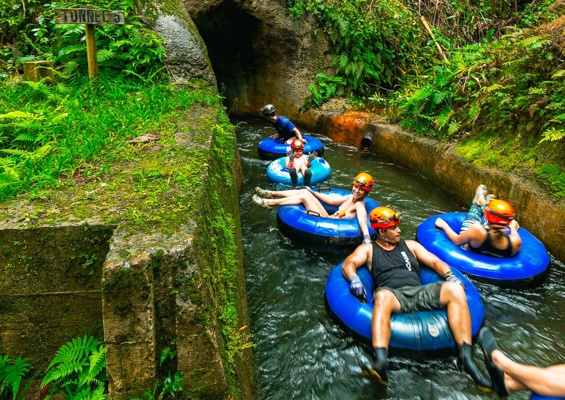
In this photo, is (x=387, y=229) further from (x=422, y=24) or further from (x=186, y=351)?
(x=422, y=24)

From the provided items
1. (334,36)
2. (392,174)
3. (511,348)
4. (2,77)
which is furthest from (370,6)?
→ (511,348)

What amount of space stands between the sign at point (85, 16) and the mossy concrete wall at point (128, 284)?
10.5ft

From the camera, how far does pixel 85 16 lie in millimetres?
5742

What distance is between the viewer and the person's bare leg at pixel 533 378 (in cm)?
279

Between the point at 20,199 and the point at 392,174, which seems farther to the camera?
the point at 392,174

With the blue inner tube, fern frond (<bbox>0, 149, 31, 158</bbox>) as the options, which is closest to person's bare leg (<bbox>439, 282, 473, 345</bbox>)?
the blue inner tube

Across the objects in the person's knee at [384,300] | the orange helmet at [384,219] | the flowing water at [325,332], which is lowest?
the flowing water at [325,332]

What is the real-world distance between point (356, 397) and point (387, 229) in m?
1.83

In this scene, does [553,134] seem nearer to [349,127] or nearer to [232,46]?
[349,127]

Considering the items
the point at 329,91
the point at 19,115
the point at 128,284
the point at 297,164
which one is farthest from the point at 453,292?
the point at 329,91

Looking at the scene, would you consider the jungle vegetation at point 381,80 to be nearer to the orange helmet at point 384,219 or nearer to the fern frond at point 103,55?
the fern frond at point 103,55

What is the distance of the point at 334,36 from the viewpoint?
12.6 m

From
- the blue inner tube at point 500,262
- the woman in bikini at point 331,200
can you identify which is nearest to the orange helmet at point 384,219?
the woman in bikini at point 331,200

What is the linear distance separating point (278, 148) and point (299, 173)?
79.7 inches
